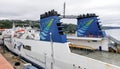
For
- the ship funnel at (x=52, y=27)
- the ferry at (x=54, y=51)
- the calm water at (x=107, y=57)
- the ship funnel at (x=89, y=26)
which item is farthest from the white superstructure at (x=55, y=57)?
the ship funnel at (x=89, y=26)

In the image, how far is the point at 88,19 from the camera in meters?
18.4

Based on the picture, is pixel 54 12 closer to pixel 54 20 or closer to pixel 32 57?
pixel 54 20

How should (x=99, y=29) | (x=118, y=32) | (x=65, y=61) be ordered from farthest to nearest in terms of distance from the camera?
(x=118, y=32) → (x=99, y=29) → (x=65, y=61)

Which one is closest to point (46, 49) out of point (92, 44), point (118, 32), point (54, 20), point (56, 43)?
point (56, 43)

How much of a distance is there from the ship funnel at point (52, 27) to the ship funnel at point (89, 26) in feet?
17.5

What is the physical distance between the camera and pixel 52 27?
13945mm

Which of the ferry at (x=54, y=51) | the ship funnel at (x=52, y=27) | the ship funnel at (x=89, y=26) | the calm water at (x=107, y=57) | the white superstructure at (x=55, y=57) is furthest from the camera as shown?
the ship funnel at (x=89, y=26)

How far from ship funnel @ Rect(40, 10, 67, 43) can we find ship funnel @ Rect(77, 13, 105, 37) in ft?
17.5

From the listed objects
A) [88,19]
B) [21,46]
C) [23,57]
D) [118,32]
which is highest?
[88,19]

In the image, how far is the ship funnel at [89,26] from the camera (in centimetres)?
1727

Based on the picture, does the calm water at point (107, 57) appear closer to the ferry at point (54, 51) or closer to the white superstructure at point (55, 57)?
the white superstructure at point (55, 57)

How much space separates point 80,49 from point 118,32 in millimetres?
10743

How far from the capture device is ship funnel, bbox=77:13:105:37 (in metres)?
17.3

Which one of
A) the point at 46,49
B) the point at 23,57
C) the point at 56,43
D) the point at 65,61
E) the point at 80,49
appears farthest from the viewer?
the point at 23,57
